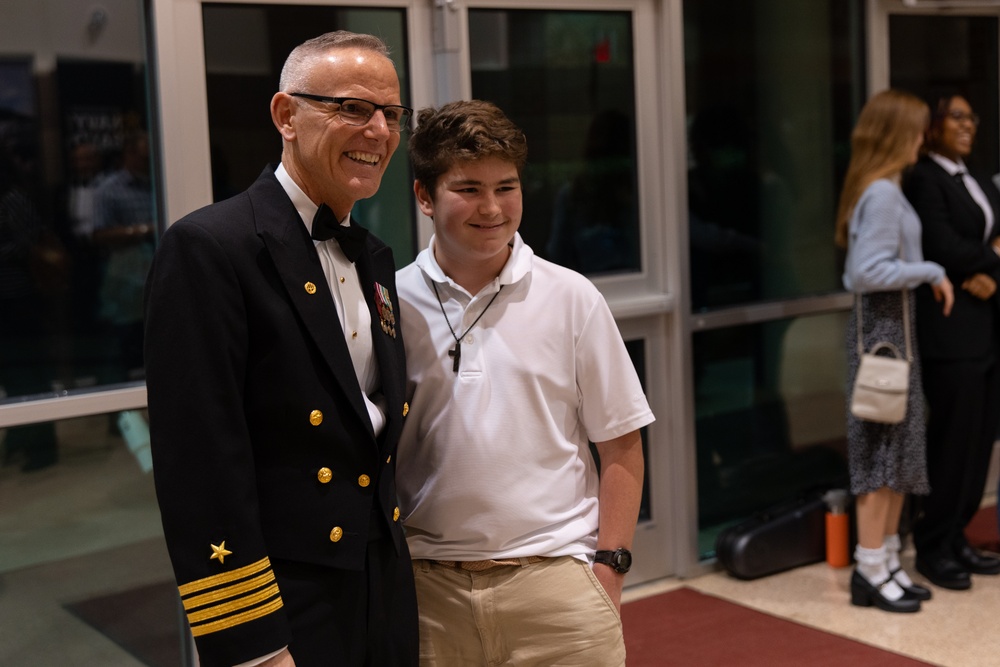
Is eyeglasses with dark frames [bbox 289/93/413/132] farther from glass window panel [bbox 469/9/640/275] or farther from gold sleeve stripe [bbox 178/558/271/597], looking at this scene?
glass window panel [bbox 469/9/640/275]

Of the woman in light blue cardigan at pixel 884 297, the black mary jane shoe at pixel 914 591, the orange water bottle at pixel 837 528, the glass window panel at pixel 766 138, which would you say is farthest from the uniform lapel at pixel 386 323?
the orange water bottle at pixel 837 528

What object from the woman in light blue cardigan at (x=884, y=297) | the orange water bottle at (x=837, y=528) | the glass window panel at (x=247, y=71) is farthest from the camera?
the orange water bottle at (x=837, y=528)

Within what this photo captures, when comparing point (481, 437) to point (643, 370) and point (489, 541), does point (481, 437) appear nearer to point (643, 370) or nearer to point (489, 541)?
point (489, 541)

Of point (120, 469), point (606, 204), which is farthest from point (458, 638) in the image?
point (606, 204)

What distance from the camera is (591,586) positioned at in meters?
2.11

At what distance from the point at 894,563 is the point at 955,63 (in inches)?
94.1

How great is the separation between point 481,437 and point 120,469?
1.66 metres

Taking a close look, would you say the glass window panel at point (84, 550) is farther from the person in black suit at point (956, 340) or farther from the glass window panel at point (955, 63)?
the glass window panel at point (955, 63)

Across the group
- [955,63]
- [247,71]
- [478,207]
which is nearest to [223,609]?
[478,207]

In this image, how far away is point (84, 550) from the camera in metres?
3.35

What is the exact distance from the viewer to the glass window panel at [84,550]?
3.21 m

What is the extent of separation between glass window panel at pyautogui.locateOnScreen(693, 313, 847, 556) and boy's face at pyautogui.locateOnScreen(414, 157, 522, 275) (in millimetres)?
2607

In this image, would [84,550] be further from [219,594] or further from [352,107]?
[352,107]

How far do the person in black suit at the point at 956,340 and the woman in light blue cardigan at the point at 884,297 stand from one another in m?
0.11
